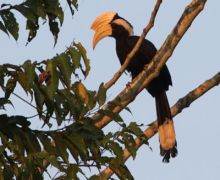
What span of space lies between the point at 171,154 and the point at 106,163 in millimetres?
2724

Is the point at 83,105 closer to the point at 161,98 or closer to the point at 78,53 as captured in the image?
the point at 78,53

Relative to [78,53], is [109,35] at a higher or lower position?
higher

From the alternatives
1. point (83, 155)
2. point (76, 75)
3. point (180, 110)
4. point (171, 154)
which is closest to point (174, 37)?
point (180, 110)

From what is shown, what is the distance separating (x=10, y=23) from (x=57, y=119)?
539mm

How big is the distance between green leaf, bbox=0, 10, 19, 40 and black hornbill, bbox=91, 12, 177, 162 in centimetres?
291

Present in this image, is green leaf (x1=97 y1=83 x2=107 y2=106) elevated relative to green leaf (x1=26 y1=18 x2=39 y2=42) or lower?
lower

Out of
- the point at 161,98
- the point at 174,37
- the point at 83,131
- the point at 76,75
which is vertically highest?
the point at 161,98

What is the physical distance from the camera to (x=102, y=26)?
7105mm

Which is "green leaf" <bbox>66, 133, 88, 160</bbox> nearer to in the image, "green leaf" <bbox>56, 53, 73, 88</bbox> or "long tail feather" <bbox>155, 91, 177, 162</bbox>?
"green leaf" <bbox>56, 53, 73, 88</bbox>

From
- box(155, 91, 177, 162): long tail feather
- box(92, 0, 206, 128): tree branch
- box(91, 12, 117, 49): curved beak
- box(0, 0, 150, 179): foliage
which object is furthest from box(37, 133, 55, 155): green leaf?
box(91, 12, 117, 49): curved beak

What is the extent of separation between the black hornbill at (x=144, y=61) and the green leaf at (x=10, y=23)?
291 cm

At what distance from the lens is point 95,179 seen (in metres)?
3.25

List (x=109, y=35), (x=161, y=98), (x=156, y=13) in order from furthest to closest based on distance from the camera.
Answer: (x=109, y=35) → (x=161, y=98) → (x=156, y=13)

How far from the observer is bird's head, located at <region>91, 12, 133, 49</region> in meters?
6.79
